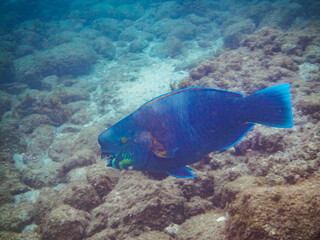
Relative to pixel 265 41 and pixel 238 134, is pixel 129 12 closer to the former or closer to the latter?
pixel 265 41

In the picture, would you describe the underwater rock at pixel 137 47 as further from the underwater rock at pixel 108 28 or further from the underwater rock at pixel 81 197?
the underwater rock at pixel 81 197

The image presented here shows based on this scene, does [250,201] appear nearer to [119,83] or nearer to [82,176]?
[82,176]

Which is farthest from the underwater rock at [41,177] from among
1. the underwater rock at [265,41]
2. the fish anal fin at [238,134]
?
the underwater rock at [265,41]

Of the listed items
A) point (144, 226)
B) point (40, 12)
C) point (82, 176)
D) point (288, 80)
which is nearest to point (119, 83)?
point (82, 176)

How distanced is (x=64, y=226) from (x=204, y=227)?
7.35 ft

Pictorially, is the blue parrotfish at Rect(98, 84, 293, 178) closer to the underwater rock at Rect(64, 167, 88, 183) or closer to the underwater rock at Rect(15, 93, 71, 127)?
the underwater rock at Rect(64, 167, 88, 183)

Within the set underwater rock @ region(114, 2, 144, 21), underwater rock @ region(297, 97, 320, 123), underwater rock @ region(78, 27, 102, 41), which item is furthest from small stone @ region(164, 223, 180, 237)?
underwater rock @ region(114, 2, 144, 21)

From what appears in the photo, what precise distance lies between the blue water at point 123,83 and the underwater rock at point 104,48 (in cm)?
9

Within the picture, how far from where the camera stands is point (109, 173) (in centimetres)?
392

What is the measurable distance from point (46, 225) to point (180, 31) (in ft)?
48.1

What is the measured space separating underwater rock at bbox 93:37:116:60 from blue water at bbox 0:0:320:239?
0.09 m

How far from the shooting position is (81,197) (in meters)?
3.49

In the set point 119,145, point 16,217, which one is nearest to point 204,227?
point 119,145

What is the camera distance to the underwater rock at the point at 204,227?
1.95 metres
